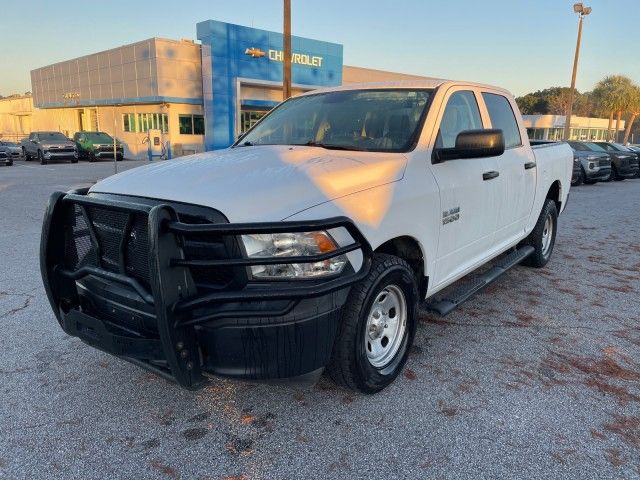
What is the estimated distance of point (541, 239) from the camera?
19.2 feet

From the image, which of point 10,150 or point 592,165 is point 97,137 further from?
point 592,165

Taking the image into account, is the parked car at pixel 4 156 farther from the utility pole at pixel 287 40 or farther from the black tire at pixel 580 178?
the black tire at pixel 580 178

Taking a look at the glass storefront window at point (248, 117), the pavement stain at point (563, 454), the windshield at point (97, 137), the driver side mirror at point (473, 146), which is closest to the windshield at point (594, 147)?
the driver side mirror at point (473, 146)

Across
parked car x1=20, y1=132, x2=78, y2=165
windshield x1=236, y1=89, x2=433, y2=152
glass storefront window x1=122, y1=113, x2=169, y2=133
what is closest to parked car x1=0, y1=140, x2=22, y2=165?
parked car x1=20, y1=132, x2=78, y2=165

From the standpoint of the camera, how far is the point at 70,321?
296 centimetres

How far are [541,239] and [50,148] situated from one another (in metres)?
25.4

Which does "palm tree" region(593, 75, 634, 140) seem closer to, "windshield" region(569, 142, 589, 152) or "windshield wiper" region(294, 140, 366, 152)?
"windshield" region(569, 142, 589, 152)

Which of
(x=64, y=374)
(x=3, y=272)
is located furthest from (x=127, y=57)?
(x=64, y=374)

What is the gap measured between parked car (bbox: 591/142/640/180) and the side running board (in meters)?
16.2

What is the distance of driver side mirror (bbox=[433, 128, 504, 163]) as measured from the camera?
11.1 ft

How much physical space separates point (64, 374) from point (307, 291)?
6.81 ft

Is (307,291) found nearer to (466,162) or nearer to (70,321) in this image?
(70,321)

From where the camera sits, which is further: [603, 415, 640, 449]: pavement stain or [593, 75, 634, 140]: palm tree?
[593, 75, 634, 140]: palm tree

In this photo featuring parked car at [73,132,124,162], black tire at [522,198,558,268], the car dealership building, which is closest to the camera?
black tire at [522,198,558,268]
